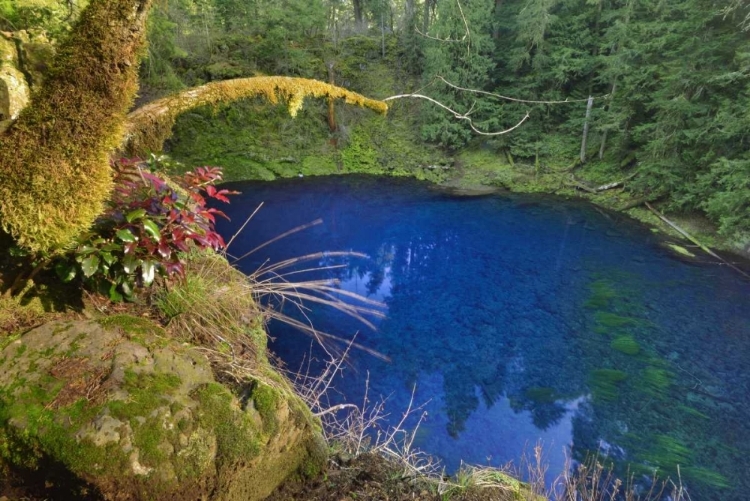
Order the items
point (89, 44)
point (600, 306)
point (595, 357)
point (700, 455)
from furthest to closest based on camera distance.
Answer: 1. point (600, 306)
2. point (595, 357)
3. point (700, 455)
4. point (89, 44)

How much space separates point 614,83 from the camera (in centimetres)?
1223

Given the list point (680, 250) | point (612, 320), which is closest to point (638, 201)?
point (680, 250)

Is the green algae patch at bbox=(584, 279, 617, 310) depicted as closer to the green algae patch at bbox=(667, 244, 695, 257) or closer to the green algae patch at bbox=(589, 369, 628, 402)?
the green algae patch at bbox=(589, 369, 628, 402)

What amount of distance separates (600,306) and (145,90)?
40.9ft

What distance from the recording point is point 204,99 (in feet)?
8.77

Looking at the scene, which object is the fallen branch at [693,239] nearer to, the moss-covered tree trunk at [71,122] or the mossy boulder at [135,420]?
the mossy boulder at [135,420]

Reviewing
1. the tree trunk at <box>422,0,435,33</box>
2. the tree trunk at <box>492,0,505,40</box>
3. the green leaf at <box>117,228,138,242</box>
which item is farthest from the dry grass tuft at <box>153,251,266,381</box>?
the tree trunk at <box>422,0,435,33</box>

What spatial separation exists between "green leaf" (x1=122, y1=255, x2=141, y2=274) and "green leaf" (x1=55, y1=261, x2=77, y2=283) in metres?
0.19

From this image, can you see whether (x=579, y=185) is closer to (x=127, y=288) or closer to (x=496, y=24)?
(x=496, y=24)

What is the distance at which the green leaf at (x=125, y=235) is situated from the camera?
1.80m

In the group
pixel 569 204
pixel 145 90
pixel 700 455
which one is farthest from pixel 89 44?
pixel 569 204

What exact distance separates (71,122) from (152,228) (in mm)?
536

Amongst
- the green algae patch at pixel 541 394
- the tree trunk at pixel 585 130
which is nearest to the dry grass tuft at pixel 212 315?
the green algae patch at pixel 541 394

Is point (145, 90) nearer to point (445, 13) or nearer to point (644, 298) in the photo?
point (445, 13)
